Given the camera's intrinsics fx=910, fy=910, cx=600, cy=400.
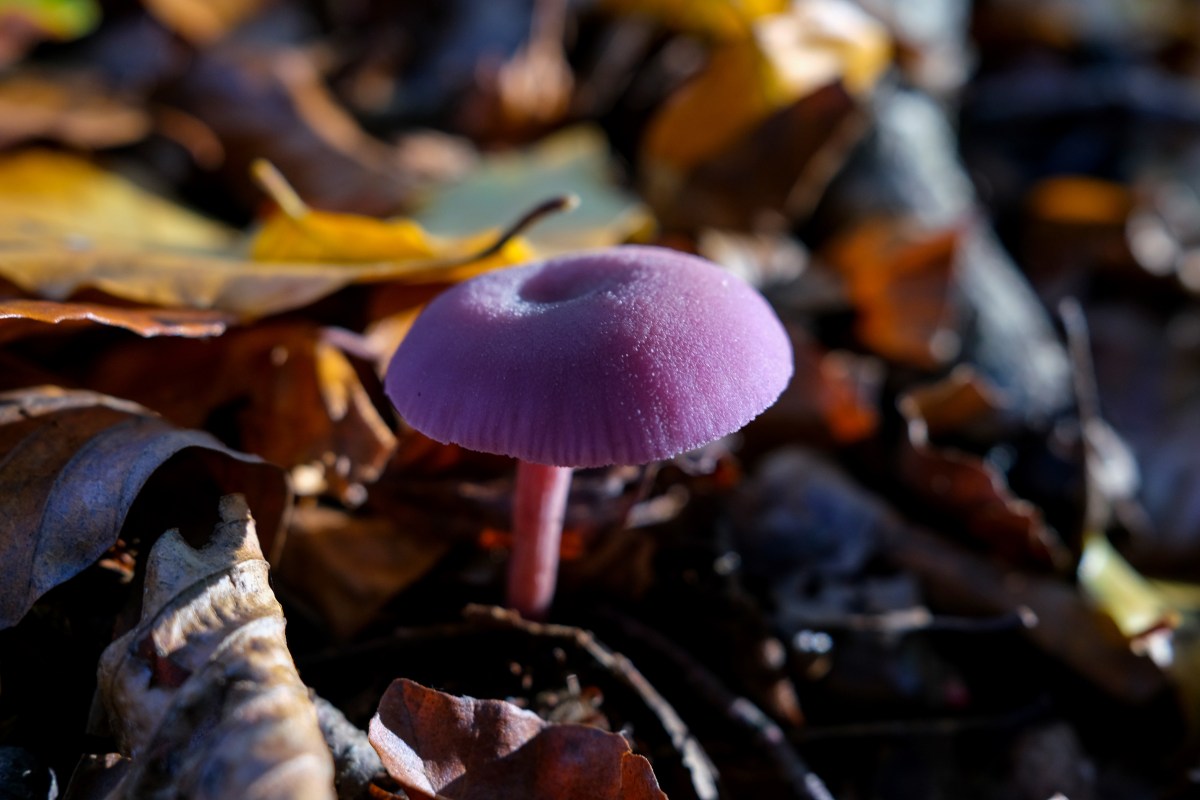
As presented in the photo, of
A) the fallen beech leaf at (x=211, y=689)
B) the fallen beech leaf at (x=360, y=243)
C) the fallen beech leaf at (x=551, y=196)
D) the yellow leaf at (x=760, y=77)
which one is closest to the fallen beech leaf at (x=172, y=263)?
the fallen beech leaf at (x=360, y=243)

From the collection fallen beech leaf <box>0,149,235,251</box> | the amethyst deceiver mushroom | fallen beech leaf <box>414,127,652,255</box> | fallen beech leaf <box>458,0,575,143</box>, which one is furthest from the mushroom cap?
fallen beech leaf <box>458,0,575,143</box>

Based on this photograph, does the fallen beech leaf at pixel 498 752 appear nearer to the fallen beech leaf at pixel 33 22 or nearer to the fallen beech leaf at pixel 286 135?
the fallen beech leaf at pixel 286 135

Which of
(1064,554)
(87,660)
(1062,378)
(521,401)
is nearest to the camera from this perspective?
(521,401)

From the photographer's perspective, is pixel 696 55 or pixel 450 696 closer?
pixel 450 696

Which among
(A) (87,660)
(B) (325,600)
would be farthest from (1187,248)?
(A) (87,660)

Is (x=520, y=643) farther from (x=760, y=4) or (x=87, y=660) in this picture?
(x=760, y=4)

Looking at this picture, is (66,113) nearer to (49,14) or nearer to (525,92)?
(49,14)
